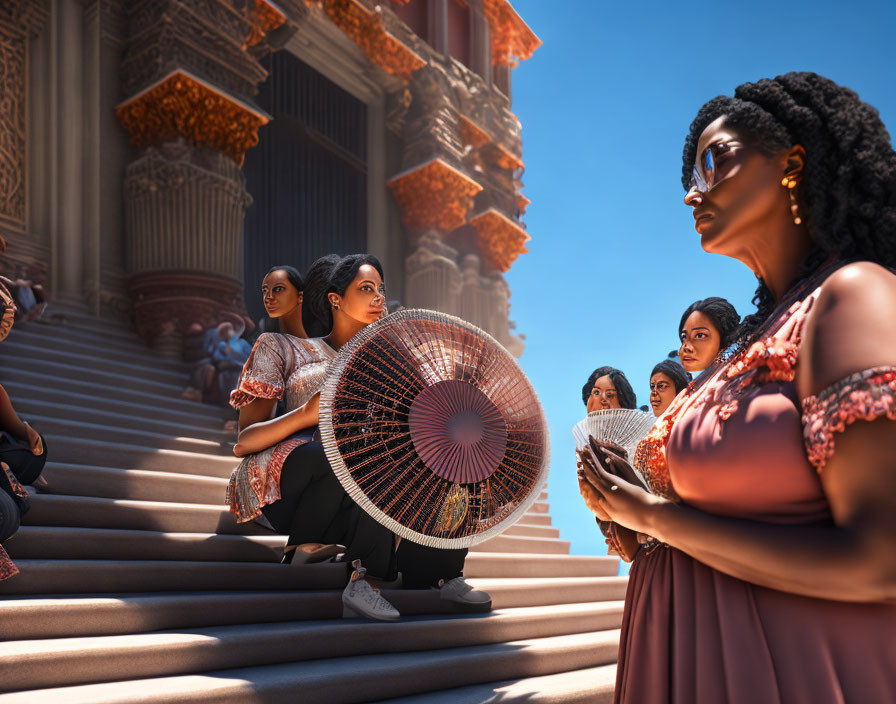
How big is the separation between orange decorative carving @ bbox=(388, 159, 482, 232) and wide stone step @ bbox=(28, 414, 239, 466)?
6186mm

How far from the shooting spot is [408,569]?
3129 millimetres

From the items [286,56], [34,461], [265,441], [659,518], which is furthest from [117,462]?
[286,56]

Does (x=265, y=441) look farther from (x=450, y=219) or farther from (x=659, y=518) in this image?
(x=450, y=219)

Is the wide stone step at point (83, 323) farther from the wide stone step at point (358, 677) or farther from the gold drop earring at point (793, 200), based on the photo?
the gold drop earring at point (793, 200)

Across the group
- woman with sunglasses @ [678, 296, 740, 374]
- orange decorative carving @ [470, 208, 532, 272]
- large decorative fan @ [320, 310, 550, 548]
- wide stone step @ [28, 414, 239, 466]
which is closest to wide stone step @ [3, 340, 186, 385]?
wide stone step @ [28, 414, 239, 466]

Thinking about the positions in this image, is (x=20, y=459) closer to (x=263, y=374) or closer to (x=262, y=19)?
(x=263, y=374)

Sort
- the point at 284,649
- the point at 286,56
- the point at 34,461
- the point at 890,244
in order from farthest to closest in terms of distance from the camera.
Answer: the point at 286,56 → the point at 34,461 → the point at 284,649 → the point at 890,244

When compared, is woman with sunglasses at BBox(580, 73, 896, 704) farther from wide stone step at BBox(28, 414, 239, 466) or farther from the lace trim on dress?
wide stone step at BBox(28, 414, 239, 466)

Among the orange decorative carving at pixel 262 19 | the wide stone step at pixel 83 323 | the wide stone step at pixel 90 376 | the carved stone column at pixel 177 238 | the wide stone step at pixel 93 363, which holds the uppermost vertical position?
the orange decorative carving at pixel 262 19

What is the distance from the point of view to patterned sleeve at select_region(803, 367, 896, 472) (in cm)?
73

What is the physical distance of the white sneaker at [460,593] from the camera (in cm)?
321

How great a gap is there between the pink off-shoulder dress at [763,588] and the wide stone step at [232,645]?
1.74 m

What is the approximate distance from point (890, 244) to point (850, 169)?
0.10 meters

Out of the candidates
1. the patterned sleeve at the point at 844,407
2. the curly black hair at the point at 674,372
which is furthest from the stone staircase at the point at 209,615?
the patterned sleeve at the point at 844,407
